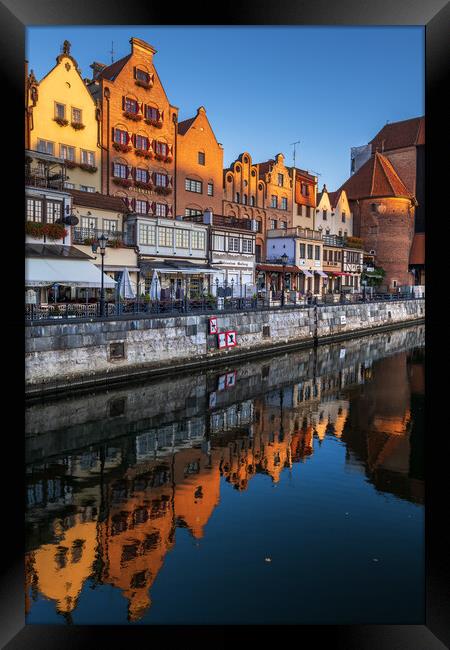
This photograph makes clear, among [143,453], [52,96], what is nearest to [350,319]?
[52,96]

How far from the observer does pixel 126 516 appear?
10078 mm

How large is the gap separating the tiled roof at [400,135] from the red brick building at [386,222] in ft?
22.7

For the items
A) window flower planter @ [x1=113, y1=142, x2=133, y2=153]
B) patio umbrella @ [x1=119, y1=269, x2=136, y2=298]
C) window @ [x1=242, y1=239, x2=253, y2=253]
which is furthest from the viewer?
window @ [x1=242, y1=239, x2=253, y2=253]

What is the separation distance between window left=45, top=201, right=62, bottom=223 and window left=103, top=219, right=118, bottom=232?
4.52 metres

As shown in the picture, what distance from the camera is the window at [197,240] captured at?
39178 millimetres

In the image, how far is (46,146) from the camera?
1289 inches

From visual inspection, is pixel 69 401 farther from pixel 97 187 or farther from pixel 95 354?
pixel 97 187

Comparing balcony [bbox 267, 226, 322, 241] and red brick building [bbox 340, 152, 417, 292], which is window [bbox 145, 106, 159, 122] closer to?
balcony [bbox 267, 226, 322, 241]

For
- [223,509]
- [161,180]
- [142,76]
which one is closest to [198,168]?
[161,180]

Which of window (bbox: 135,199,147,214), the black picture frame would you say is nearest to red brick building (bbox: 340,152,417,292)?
window (bbox: 135,199,147,214)

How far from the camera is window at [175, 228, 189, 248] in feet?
124

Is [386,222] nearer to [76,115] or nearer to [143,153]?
[143,153]
